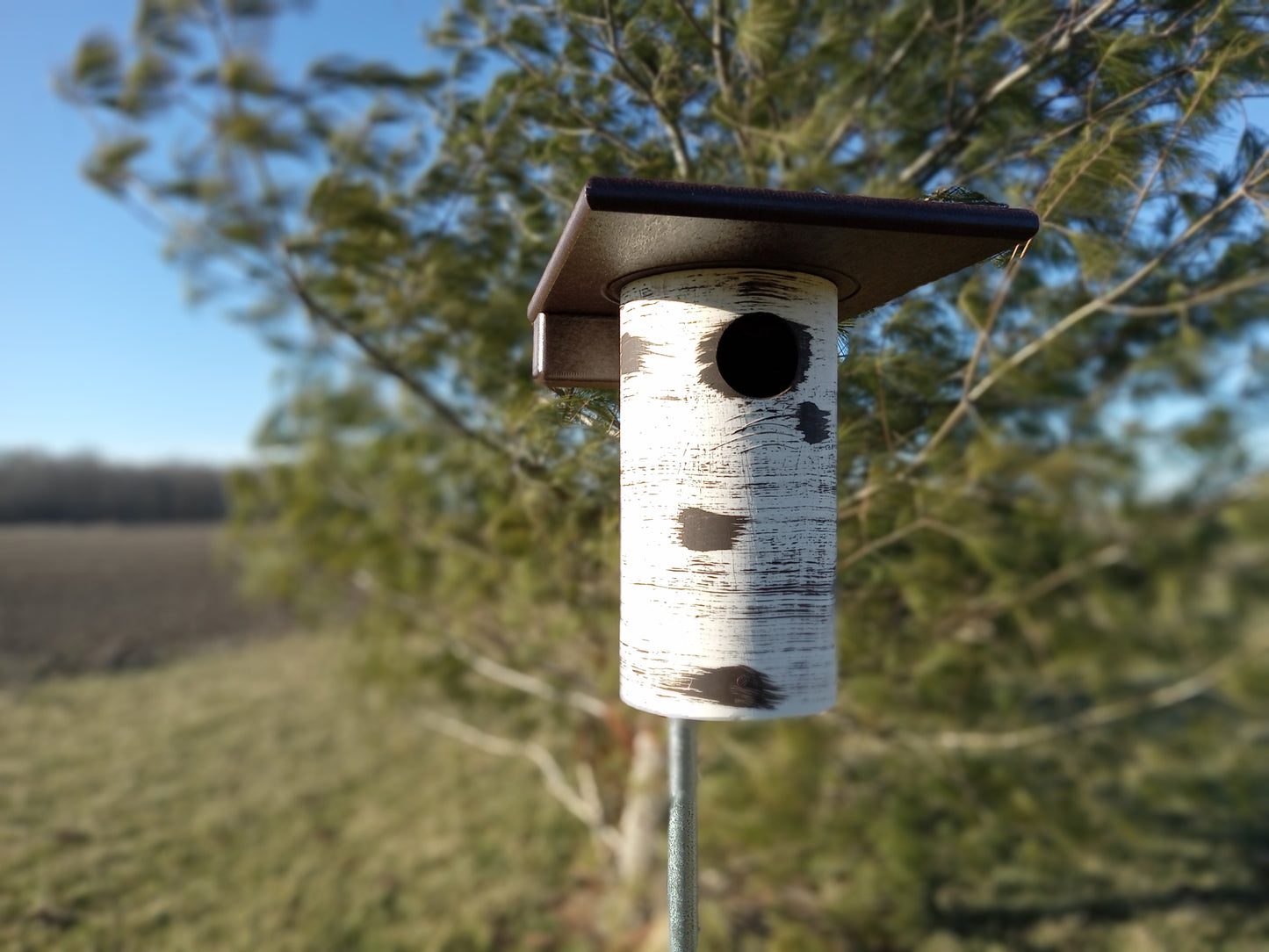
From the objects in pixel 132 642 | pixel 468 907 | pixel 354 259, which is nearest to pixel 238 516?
pixel 468 907

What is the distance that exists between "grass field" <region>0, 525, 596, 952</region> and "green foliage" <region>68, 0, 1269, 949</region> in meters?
0.94

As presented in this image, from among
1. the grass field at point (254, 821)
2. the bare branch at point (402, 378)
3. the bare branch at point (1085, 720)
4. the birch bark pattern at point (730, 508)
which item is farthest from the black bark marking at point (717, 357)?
the grass field at point (254, 821)

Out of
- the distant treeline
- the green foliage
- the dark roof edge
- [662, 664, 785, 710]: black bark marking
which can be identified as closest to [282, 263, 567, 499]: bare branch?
the green foliage

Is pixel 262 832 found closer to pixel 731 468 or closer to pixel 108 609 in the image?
pixel 731 468

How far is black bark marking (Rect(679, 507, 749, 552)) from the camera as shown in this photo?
155 centimetres

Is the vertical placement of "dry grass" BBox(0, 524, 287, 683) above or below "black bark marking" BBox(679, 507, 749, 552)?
below

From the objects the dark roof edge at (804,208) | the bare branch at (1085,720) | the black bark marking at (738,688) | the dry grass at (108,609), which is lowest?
the dry grass at (108,609)

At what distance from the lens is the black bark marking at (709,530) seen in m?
1.55

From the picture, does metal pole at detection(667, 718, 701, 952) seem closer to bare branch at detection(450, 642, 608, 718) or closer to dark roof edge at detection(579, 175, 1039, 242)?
dark roof edge at detection(579, 175, 1039, 242)

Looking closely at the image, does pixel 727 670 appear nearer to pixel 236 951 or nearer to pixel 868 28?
pixel 868 28

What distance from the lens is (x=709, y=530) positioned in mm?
1562

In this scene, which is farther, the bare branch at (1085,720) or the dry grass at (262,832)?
the dry grass at (262,832)

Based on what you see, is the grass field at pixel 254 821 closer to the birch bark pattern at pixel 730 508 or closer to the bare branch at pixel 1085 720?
the bare branch at pixel 1085 720

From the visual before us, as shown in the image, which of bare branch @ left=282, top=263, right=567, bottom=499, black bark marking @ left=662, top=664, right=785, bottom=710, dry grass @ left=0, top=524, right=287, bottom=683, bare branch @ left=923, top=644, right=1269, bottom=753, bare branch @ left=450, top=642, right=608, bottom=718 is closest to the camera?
black bark marking @ left=662, top=664, right=785, bottom=710
